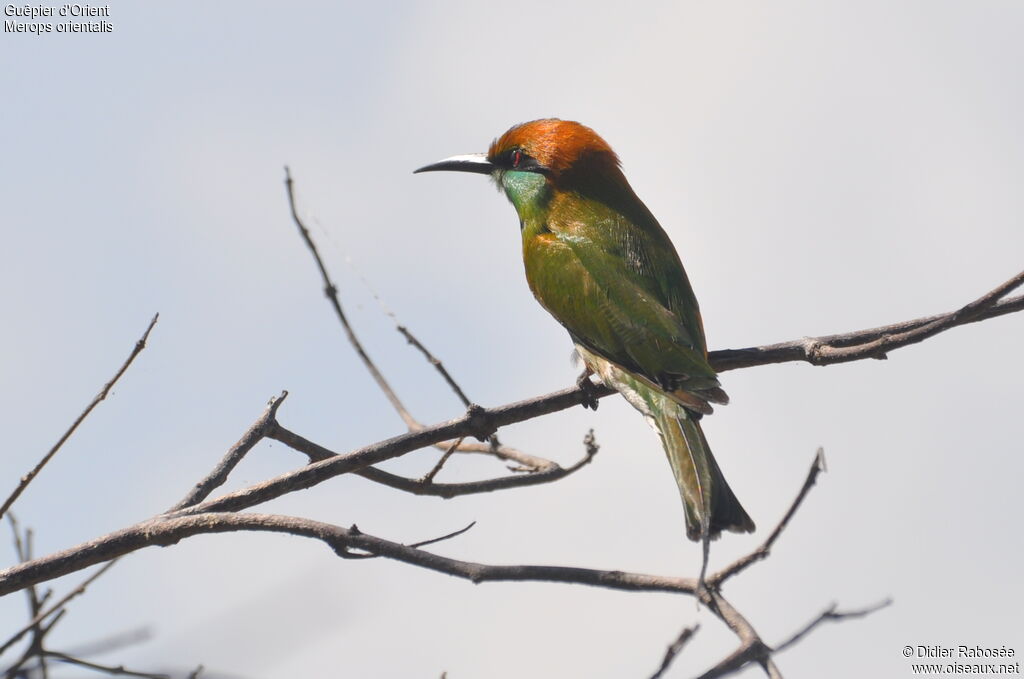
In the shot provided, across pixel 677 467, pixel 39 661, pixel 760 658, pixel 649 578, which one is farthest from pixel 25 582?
pixel 677 467

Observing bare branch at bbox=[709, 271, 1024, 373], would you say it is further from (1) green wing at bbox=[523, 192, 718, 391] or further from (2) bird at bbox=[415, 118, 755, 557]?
(1) green wing at bbox=[523, 192, 718, 391]

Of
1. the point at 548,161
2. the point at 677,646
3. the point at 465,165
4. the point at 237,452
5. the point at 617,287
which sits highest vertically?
the point at 465,165

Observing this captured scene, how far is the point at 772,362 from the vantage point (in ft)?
9.31

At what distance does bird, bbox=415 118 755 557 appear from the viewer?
3.07m

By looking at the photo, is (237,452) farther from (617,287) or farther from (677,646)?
(617,287)

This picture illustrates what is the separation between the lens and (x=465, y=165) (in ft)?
16.2

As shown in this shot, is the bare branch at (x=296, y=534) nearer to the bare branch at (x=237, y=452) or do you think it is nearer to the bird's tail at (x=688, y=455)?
the bare branch at (x=237, y=452)

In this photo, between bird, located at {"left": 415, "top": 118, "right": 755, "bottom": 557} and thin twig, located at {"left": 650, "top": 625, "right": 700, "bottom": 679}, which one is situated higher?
bird, located at {"left": 415, "top": 118, "right": 755, "bottom": 557}

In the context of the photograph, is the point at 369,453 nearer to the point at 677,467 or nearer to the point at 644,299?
the point at 677,467

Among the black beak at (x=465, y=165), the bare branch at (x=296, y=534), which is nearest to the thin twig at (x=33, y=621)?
the bare branch at (x=296, y=534)

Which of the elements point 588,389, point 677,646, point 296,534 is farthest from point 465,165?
point 677,646

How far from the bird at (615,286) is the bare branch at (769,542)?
0.92 meters

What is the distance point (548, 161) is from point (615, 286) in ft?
2.80

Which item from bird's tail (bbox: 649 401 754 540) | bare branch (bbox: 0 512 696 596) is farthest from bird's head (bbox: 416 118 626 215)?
bare branch (bbox: 0 512 696 596)
